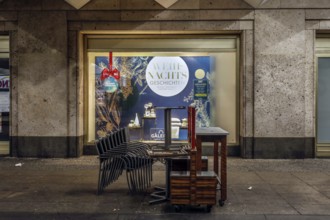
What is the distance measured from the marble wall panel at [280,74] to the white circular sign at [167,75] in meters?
1.96

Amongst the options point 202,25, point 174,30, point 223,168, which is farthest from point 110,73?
point 223,168

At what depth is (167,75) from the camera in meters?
10.9

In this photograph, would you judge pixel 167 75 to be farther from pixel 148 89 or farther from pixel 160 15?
pixel 160 15

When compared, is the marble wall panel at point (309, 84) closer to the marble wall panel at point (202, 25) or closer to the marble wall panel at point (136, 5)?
the marble wall panel at point (202, 25)

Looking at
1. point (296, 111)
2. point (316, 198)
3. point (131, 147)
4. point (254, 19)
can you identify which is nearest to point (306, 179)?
point (316, 198)

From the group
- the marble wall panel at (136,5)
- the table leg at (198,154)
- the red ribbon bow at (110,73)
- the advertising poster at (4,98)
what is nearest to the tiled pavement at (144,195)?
the table leg at (198,154)

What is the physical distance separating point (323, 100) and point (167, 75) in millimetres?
4150

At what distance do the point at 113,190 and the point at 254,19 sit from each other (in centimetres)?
581

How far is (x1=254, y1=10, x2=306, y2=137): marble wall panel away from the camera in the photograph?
1016 centimetres

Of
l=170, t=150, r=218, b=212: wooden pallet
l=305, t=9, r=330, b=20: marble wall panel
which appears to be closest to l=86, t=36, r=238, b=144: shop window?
l=305, t=9, r=330, b=20: marble wall panel

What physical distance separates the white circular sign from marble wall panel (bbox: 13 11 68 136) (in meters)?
2.25

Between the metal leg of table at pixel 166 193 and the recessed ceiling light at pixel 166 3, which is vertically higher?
the recessed ceiling light at pixel 166 3

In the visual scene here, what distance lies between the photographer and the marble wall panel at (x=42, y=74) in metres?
10.4

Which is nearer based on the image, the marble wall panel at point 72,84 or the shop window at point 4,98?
the marble wall panel at point 72,84
